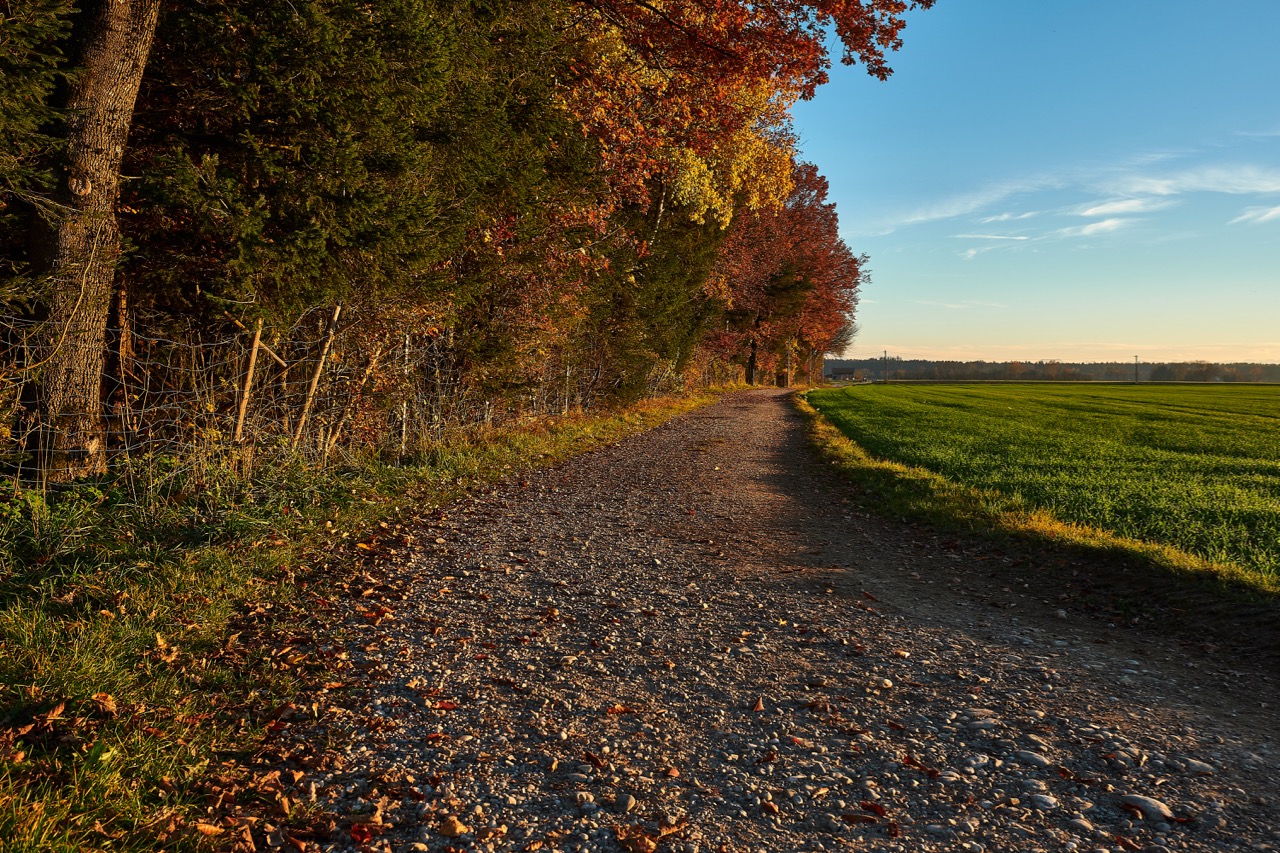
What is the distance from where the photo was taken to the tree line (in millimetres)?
5863

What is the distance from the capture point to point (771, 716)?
3.94 meters

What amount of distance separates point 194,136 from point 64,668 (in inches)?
205

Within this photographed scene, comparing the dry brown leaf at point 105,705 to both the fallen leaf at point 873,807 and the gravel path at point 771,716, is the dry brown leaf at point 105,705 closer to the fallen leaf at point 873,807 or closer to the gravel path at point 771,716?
the gravel path at point 771,716

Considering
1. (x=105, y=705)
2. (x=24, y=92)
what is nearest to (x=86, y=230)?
(x=24, y=92)

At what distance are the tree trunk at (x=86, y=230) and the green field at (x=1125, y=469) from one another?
10.2 m

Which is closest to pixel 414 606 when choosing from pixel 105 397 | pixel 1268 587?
pixel 105 397

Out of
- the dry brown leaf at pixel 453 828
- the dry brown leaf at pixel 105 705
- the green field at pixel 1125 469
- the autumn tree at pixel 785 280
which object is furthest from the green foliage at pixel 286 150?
the autumn tree at pixel 785 280

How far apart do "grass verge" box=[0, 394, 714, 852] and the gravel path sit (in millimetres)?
465

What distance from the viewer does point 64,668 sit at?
3549mm

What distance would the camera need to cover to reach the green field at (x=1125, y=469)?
7.77 m

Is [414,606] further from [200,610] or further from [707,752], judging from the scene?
[707,752]

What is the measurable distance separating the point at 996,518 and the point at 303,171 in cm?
851

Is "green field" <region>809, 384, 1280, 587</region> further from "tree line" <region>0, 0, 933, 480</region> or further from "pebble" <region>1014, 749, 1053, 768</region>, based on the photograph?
"tree line" <region>0, 0, 933, 480</region>

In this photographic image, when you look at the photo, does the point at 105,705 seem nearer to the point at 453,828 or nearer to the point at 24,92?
the point at 453,828
